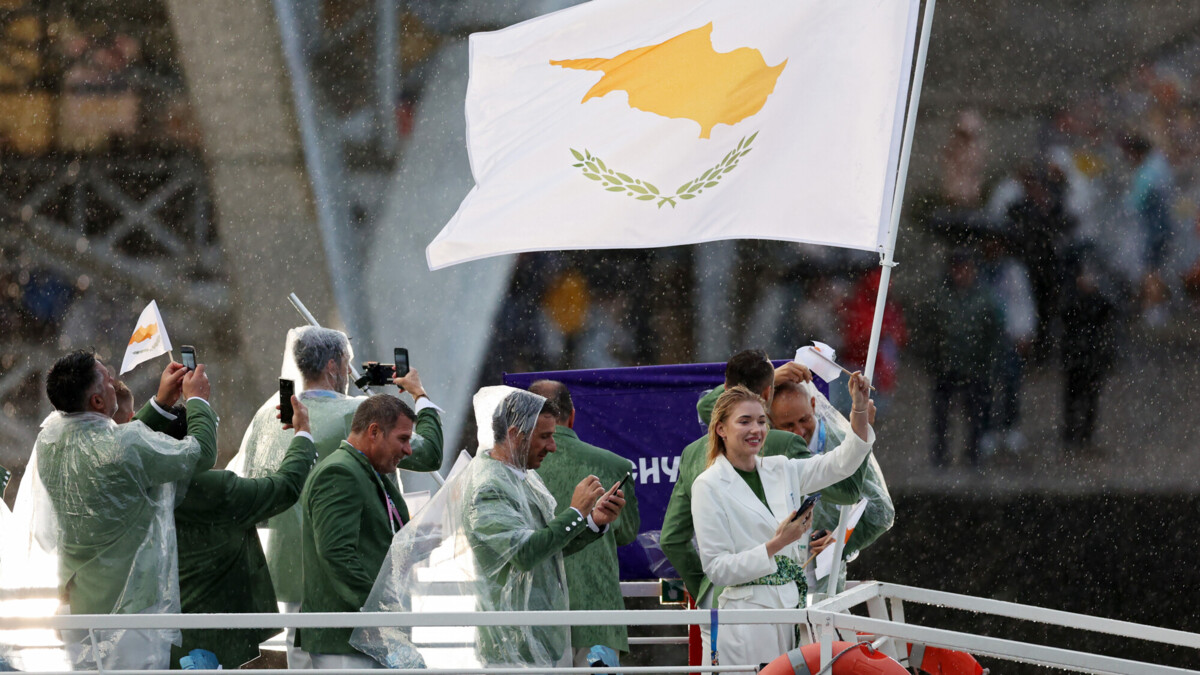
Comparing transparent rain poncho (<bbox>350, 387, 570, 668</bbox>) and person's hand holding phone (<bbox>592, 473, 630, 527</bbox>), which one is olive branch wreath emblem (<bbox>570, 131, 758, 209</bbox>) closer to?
transparent rain poncho (<bbox>350, 387, 570, 668</bbox>)

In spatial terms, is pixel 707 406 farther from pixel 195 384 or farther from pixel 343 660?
pixel 195 384

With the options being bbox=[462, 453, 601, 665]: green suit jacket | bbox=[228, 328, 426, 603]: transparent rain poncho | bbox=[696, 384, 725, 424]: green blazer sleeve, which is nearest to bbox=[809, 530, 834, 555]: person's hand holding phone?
bbox=[696, 384, 725, 424]: green blazer sleeve

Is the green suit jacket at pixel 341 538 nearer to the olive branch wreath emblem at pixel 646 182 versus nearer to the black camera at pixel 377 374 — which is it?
the black camera at pixel 377 374

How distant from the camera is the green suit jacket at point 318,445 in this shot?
4215mm

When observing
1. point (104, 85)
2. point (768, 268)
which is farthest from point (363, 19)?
point (768, 268)

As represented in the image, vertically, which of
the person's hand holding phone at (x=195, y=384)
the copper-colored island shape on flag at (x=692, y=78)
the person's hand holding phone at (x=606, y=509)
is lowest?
the person's hand holding phone at (x=606, y=509)

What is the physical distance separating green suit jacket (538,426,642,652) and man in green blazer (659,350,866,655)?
0.71 feet

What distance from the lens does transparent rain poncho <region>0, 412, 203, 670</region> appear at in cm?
354

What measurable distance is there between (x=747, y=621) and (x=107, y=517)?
A: 1.74 meters

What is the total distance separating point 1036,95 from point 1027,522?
102 inches

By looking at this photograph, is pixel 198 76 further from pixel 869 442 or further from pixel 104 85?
pixel 869 442

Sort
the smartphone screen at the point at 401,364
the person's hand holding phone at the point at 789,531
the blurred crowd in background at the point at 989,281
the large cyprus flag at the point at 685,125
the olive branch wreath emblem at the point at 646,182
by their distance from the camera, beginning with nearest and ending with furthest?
the person's hand holding phone at the point at 789,531, the large cyprus flag at the point at 685,125, the olive branch wreath emblem at the point at 646,182, the smartphone screen at the point at 401,364, the blurred crowd in background at the point at 989,281

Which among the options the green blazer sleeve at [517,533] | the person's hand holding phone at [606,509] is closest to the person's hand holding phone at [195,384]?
the green blazer sleeve at [517,533]

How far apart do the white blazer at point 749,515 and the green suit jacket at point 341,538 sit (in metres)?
0.84
